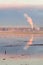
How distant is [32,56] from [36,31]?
13.9 inches

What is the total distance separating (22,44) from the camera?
Answer: 6016 mm

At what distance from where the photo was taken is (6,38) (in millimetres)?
5984

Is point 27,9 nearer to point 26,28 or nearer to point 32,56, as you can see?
point 26,28

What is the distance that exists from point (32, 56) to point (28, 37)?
0.89 ft

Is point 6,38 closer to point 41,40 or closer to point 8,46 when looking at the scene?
point 8,46

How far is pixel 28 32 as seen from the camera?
19.7 feet

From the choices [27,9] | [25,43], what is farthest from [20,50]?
[27,9]

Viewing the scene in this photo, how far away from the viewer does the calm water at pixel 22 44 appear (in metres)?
5.99

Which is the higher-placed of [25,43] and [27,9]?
[27,9]

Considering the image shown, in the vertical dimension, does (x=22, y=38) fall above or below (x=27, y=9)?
below

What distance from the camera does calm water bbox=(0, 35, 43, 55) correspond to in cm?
599
